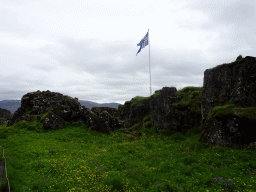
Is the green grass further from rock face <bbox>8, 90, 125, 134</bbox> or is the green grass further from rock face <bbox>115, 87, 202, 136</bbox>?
rock face <bbox>115, 87, 202, 136</bbox>

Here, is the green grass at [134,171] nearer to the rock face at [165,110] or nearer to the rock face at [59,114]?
the rock face at [59,114]

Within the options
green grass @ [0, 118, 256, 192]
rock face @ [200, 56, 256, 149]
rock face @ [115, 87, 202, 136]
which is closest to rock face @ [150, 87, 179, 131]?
rock face @ [115, 87, 202, 136]

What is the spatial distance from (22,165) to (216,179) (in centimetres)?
1677

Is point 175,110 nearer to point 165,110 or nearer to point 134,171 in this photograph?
point 165,110

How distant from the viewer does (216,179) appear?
11.7m

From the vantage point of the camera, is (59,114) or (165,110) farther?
(165,110)

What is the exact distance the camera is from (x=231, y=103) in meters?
23.1

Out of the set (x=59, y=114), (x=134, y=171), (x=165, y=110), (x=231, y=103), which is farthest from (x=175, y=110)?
(x=59, y=114)

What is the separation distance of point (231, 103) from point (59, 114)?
32828 millimetres

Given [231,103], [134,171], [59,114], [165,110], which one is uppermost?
[231,103]

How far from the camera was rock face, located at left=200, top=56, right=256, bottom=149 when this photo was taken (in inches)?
716

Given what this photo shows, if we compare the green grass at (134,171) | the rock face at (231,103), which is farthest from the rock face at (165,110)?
the green grass at (134,171)

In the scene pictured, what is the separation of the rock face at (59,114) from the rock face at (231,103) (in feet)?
68.8

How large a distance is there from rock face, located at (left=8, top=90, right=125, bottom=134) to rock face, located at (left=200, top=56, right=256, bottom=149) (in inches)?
825
